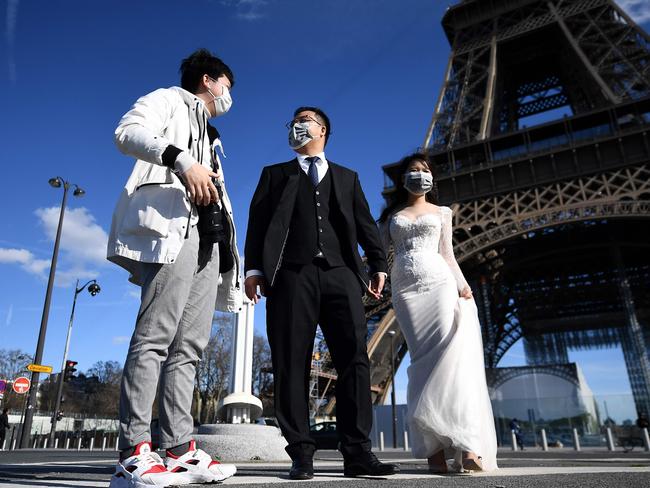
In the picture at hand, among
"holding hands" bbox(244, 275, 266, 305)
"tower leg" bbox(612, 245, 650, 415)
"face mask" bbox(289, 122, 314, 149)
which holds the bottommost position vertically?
"holding hands" bbox(244, 275, 266, 305)

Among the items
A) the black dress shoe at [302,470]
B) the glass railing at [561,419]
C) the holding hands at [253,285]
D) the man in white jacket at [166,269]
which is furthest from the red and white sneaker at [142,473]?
the glass railing at [561,419]

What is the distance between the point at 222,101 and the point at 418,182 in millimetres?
1641

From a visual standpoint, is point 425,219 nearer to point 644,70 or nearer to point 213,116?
point 213,116

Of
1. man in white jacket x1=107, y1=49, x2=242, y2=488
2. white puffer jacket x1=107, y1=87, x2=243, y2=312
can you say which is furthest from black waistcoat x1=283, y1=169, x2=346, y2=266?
white puffer jacket x1=107, y1=87, x2=243, y2=312

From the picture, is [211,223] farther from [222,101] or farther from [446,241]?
[446,241]

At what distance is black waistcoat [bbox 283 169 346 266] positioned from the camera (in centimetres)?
275

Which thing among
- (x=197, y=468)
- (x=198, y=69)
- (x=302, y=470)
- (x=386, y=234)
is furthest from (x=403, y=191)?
(x=197, y=468)

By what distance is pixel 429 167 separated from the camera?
3.86 m

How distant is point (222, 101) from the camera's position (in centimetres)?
280

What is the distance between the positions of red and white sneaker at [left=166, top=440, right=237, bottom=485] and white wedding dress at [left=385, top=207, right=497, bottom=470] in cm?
148

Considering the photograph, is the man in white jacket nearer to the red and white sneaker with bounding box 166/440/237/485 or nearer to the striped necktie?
the red and white sneaker with bounding box 166/440/237/485

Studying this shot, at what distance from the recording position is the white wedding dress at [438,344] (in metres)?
3.00

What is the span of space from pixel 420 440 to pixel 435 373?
1.37 ft

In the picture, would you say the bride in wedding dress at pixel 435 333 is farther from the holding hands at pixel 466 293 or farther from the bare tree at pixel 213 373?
the bare tree at pixel 213 373
